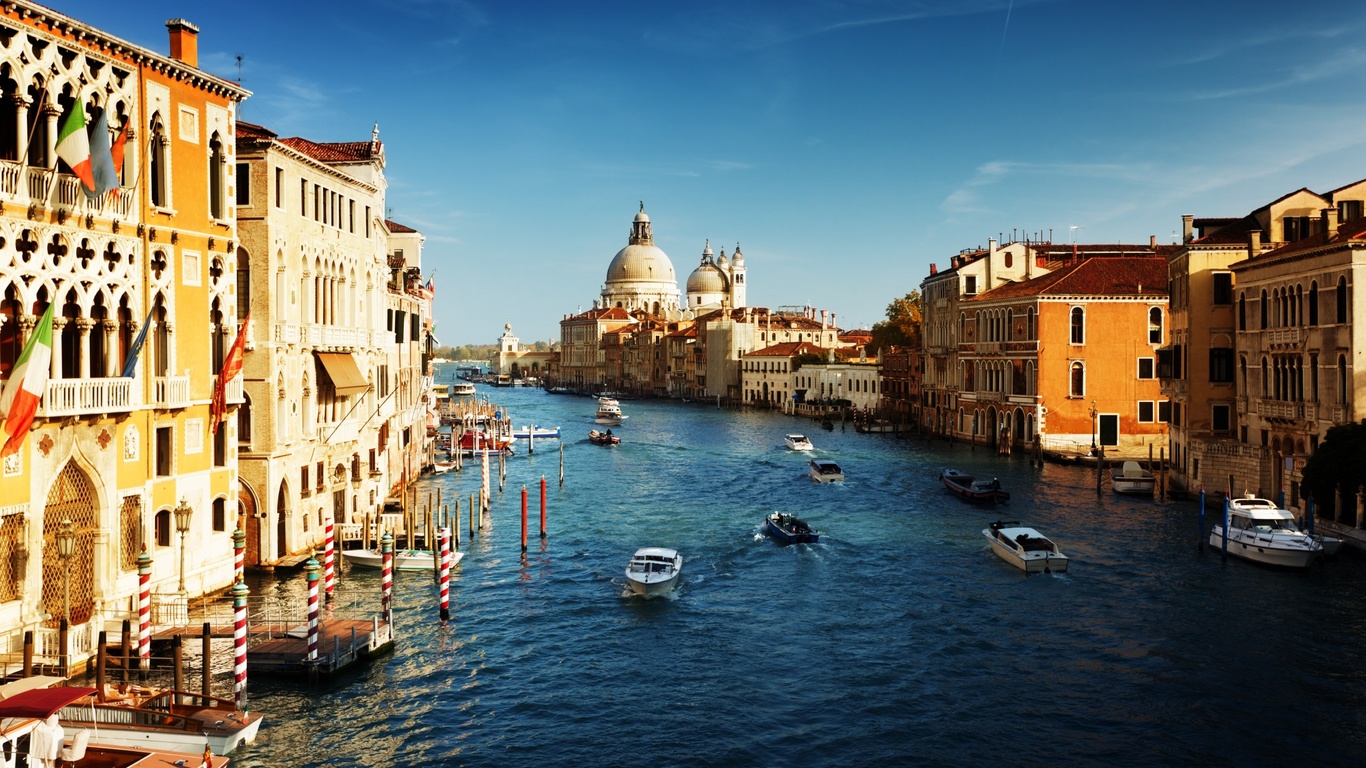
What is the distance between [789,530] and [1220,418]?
13224mm

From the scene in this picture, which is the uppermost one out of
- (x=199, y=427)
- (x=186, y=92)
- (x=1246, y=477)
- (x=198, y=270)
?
(x=186, y=92)

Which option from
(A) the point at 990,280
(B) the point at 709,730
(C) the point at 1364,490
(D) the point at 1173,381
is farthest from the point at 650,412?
(B) the point at 709,730

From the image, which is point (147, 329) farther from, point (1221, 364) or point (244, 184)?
point (1221, 364)

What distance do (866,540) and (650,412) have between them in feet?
213

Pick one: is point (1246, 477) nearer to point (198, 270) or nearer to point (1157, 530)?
point (1157, 530)

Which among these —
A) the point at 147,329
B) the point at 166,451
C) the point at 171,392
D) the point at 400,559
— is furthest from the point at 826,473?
the point at 147,329

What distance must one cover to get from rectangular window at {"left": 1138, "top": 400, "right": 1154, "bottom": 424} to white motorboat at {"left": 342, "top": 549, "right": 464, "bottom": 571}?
32.6 meters

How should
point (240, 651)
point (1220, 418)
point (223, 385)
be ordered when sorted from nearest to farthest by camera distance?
point (240, 651) → point (223, 385) → point (1220, 418)

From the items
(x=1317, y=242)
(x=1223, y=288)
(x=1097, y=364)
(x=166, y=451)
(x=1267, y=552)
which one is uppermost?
(x=1317, y=242)

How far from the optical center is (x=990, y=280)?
55094mm

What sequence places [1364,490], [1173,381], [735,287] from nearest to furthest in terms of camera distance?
[1364,490], [1173,381], [735,287]

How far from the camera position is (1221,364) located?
101ft

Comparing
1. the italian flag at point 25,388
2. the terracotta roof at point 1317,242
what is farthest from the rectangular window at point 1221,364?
the italian flag at point 25,388

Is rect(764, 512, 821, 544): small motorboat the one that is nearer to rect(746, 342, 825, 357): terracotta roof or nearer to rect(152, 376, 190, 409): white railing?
rect(152, 376, 190, 409): white railing
